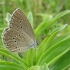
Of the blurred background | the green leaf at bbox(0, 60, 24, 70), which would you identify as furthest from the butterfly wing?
the blurred background

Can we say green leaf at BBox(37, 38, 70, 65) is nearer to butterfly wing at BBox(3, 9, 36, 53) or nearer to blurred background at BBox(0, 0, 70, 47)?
butterfly wing at BBox(3, 9, 36, 53)

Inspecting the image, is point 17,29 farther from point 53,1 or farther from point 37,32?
point 53,1

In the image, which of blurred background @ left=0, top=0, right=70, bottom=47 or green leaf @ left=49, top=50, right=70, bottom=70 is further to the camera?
blurred background @ left=0, top=0, right=70, bottom=47

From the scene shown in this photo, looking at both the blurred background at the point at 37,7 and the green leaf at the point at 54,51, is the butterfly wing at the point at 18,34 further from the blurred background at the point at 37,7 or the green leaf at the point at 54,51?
the blurred background at the point at 37,7

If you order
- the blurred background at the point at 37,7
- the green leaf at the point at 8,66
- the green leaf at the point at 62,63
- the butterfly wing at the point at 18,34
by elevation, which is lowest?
the green leaf at the point at 62,63

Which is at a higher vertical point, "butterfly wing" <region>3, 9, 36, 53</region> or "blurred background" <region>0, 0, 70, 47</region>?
"blurred background" <region>0, 0, 70, 47</region>

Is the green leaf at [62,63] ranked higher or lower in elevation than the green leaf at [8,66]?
lower

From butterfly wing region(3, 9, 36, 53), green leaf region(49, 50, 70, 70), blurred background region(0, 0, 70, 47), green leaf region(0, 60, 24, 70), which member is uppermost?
blurred background region(0, 0, 70, 47)

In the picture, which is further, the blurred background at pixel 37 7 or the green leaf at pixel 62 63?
the blurred background at pixel 37 7

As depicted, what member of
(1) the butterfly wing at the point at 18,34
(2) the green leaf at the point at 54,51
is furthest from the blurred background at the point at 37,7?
(2) the green leaf at the point at 54,51

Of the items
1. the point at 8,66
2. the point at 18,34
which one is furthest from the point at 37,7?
the point at 8,66
